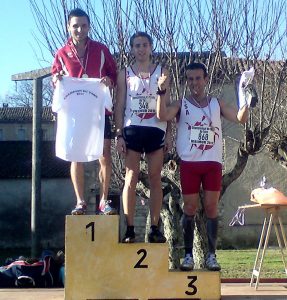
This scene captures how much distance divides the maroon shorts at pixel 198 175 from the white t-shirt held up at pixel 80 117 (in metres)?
0.75

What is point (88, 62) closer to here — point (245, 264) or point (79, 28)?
point (79, 28)

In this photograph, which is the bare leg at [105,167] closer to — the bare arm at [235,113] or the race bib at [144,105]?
the race bib at [144,105]

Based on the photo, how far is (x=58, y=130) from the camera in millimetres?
6012

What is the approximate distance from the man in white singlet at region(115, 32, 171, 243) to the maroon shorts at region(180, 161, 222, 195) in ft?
0.79

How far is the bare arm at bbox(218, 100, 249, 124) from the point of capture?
19.3 feet

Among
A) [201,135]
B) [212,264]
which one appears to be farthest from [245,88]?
[212,264]

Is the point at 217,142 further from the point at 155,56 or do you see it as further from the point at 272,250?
the point at 272,250

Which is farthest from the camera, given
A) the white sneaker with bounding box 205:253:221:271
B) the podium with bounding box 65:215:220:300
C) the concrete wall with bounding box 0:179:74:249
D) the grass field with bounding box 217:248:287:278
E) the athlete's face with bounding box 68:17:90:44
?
the concrete wall with bounding box 0:179:74:249

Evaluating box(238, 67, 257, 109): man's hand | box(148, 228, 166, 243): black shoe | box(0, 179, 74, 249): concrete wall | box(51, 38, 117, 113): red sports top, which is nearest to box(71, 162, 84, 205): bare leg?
box(148, 228, 166, 243): black shoe

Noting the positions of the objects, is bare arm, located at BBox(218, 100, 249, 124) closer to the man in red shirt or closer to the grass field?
the man in red shirt

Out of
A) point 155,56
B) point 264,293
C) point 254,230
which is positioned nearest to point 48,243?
point 254,230

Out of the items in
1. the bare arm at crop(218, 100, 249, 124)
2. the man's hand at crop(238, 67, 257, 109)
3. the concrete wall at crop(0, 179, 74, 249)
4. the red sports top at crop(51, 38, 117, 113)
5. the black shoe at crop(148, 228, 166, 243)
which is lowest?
the concrete wall at crop(0, 179, 74, 249)

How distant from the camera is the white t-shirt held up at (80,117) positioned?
595cm

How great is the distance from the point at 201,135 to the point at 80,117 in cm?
105
